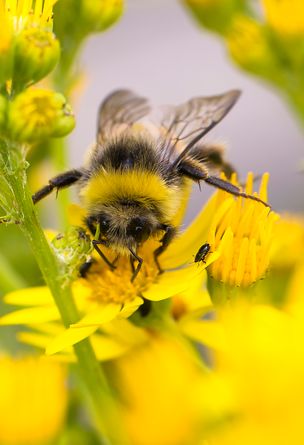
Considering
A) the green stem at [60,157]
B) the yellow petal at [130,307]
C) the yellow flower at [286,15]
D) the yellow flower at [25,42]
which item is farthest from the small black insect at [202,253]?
the yellow flower at [286,15]

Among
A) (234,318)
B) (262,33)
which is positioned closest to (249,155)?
(262,33)

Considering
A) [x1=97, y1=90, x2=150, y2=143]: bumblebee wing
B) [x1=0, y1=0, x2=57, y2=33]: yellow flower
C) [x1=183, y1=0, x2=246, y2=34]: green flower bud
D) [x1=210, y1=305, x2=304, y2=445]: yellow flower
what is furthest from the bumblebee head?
[x1=183, y1=0, x2=246, y2=34]: green flower bud

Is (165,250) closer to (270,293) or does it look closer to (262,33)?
(270,293)

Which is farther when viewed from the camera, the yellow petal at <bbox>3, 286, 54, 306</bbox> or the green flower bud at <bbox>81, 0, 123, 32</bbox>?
the green flower bud at <bbox>81, 0, 123, 32</bbox>

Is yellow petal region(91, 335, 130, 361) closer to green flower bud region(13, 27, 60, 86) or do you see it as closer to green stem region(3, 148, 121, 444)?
green stem region(3, 148, 121, 444)

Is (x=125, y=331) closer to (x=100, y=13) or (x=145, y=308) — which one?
(x=145, y=308)

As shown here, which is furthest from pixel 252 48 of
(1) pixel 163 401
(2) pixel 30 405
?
(1) pixel 163 401

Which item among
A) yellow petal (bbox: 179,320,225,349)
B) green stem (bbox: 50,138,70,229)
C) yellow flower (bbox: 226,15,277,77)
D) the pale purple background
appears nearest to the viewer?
yellow petal (bbox: 179,320,225,349)
